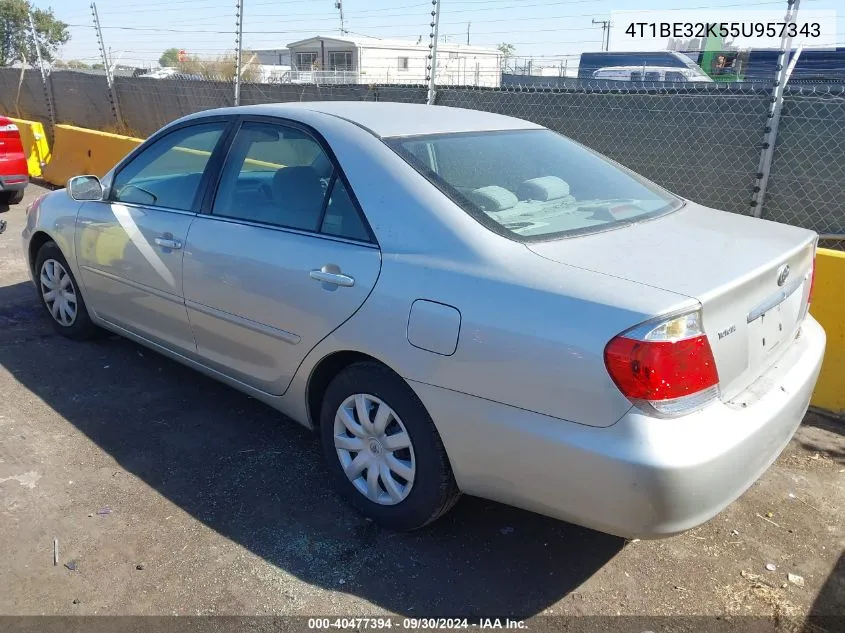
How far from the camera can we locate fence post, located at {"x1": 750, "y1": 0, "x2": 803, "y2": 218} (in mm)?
5098

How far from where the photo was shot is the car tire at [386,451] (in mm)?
2686

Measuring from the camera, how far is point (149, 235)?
381 centimetres

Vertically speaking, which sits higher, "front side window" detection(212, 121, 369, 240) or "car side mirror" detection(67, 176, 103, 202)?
"front side window" detection(212, 121, 369, 240)

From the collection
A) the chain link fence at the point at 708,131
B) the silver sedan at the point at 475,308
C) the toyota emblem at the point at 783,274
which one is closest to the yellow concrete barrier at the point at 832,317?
the silver sedan at the point at 475,308

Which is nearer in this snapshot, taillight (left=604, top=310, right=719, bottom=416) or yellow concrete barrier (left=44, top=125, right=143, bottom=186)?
taillight (left=604, top=310, right=719, bottom=416)

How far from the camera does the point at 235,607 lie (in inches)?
100

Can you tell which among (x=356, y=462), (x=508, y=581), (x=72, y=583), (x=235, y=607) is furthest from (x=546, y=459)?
(x=72, y=583)

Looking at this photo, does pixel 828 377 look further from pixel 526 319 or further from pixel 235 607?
pixel 235 607

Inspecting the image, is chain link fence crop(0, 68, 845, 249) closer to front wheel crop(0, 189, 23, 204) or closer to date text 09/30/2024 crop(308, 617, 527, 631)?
date text 09/30/2024 crop(308, 617, 527, 631)

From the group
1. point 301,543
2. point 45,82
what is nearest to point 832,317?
point 301,543

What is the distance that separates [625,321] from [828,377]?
8.30ft

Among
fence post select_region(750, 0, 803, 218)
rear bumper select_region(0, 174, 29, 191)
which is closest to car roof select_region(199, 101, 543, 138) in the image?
fence post select_region(750, 0, 803, 218)

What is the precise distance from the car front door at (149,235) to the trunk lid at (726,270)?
2022 millimetres

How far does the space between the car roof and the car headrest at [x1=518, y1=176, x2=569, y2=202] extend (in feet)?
1.45
